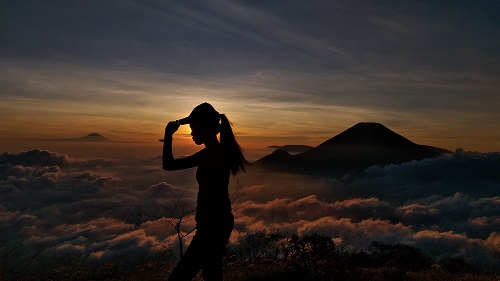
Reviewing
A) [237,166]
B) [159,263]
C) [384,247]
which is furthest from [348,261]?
[384,247]

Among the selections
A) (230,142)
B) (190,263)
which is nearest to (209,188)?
(230,142)

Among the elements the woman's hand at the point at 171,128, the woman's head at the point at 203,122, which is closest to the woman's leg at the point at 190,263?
the woman's head at the point at 203,122

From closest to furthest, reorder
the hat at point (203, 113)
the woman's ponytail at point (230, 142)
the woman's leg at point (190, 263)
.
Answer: the woman's leg at point (190, 263) < the hat at point (203, 113) < the woman's ponytail at point (230, 142)

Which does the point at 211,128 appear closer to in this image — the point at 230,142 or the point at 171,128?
the point at 230,142

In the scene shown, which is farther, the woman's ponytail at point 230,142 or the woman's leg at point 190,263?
the woman's ponytail at point 230,142

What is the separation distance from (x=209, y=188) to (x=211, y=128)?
608 mm

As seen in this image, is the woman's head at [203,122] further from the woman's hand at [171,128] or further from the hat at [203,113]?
the woman's hand at [171,128]

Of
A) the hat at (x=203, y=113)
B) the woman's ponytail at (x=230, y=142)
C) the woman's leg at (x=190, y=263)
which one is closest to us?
the woman's leg at (x=190, y=263)

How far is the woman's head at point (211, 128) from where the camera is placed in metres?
4.23

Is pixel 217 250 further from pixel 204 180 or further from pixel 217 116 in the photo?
pixel 217 116

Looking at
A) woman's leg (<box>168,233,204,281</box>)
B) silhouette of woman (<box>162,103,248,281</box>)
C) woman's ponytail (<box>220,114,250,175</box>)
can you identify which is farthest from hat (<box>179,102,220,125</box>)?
woman's leg (<box>168,233,204,281</box>)

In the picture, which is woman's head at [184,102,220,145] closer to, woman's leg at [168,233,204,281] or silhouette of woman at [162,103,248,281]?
silhouette of woman at [162,103,248,281]

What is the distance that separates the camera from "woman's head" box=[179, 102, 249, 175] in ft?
13.9

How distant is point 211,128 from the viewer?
427 centimetres
